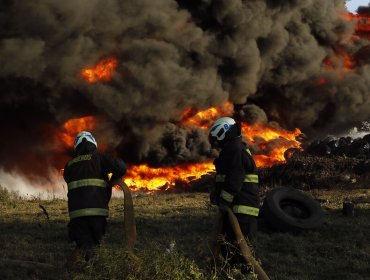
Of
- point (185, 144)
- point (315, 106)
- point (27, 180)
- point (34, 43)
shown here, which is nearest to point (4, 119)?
point (27, 180)

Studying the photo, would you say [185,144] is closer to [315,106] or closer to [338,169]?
[338,169]

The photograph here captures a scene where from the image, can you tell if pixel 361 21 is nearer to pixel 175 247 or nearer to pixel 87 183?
pixel 87 183

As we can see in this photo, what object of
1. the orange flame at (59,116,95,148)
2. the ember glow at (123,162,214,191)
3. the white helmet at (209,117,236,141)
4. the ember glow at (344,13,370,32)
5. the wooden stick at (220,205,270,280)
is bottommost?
Answer: the wooden stick at (220,205,270,280)

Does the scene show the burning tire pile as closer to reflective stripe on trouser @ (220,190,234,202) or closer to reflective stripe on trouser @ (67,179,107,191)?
reflective stripe on trouser @ (220,190,234,202)

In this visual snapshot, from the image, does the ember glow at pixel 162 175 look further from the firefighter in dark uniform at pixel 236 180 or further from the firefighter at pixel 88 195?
the firefighter in dark uniform at pixel 236 180

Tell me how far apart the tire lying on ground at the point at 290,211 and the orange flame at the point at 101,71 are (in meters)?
12.0

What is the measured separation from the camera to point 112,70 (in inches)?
842

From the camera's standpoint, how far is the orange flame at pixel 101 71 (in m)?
20.9

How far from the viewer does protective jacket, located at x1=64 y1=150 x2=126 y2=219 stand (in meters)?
6.14

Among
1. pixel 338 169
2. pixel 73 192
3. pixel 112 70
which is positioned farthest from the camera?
pixel 112 70

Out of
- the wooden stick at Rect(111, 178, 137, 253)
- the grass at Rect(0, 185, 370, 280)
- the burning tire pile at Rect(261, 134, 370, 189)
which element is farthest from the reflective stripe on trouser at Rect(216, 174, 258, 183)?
the burning tire pile at Rect(261, 134, 370, 189)

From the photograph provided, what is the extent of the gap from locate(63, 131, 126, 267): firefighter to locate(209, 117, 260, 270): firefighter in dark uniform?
1.17 m

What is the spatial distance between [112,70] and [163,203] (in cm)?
886

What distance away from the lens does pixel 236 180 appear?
5.90 m
